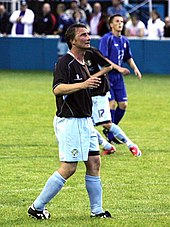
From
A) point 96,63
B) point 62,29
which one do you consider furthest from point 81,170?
point 62,29

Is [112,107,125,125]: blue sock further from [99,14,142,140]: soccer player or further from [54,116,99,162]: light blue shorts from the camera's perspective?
[54,116,99,162]: light blue shorts

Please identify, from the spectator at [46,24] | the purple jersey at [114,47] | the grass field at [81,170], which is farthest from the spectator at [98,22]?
the purple jersey at [114,47]

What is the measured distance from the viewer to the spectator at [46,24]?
3394 centimetres

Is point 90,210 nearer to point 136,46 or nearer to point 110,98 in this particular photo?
point 110,98

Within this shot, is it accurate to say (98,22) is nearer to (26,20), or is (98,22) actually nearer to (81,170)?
(26,20)

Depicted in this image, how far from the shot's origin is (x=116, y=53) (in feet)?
50.2

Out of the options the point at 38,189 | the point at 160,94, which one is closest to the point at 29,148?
the point at 38,189

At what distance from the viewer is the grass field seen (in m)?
9.74

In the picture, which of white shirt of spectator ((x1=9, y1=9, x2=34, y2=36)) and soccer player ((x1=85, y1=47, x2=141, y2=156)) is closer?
soccer player ((x1=85, y1=47, x2=141, y2=156))

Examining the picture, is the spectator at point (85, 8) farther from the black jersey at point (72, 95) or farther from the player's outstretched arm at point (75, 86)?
the player's outstretched arm at point (75, 86)

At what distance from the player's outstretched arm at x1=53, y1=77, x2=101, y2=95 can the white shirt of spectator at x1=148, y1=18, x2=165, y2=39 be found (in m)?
23.8

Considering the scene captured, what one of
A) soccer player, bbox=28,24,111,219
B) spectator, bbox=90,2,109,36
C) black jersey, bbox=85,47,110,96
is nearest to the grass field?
soccer player, bbox=28,24,111,219

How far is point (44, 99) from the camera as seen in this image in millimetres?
23938

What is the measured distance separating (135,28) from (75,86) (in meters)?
24.1
